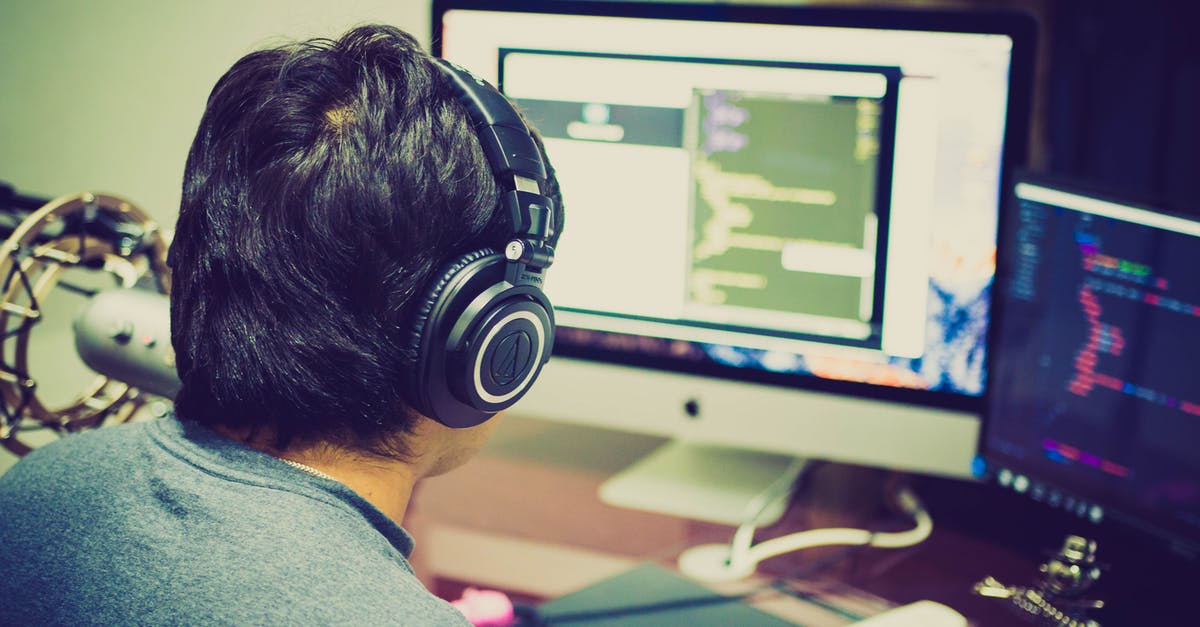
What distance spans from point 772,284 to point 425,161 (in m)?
0.58

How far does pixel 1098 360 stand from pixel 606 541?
500mm

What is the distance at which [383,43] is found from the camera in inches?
25.7

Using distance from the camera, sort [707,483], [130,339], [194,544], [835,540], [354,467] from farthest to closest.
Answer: [707,483]
[835,540]
[130,339]
[354,467]
[194,544]

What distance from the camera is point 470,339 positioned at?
0.62 meters

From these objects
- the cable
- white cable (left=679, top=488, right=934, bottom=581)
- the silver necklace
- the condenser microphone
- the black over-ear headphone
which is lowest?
the cable

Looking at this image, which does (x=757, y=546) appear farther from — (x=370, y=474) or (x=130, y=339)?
(x=130, y=339)

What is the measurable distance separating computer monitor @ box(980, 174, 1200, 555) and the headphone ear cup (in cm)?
54

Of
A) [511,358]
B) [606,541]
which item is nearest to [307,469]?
[511,358]

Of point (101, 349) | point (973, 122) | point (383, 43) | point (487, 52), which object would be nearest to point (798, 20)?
point (973, 122)

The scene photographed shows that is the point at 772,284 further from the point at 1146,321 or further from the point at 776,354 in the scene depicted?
the point at 1146,321

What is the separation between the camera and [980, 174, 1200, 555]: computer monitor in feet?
2.84

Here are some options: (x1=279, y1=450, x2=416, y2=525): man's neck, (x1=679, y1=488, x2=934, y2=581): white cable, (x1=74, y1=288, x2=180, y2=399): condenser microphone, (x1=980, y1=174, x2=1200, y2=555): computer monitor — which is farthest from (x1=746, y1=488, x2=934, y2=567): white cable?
(x1=74, y1=288, x2=180, y2=399): condenser microphone

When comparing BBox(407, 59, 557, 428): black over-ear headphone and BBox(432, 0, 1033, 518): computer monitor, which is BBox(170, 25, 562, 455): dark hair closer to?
BBox(407, 59, 557, 428): black over-ear headphone

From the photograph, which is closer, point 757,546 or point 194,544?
point 194,544
